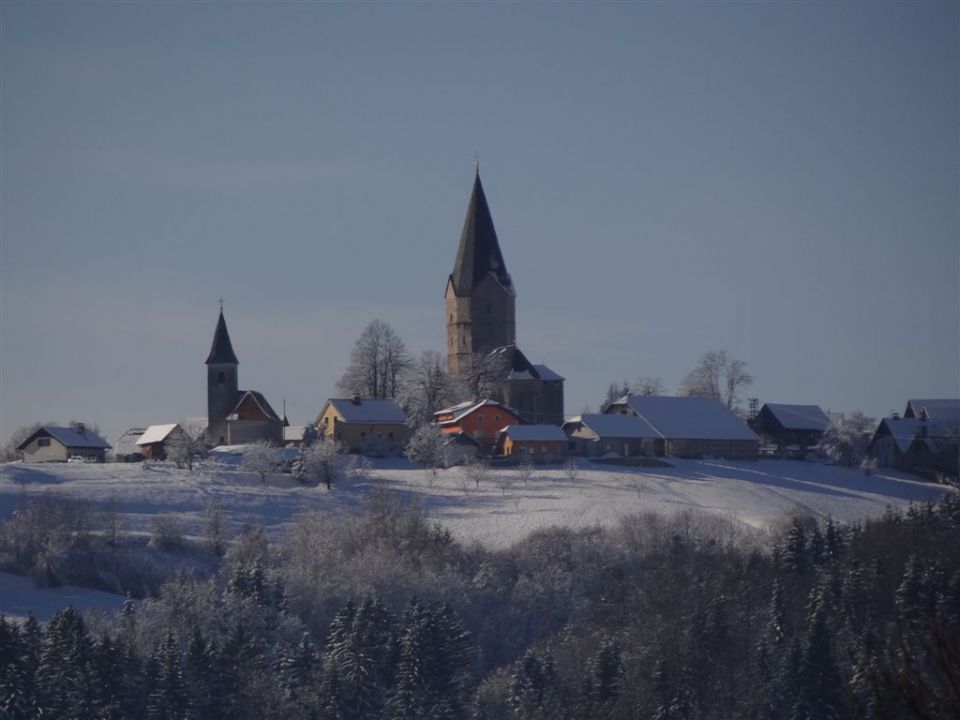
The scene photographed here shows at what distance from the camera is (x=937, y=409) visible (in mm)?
86562

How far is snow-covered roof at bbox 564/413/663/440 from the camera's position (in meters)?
74.9

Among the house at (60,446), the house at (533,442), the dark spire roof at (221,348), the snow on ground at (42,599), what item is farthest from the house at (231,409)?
the snow on ground at (42,599)

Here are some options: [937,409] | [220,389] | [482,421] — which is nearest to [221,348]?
[220,389]

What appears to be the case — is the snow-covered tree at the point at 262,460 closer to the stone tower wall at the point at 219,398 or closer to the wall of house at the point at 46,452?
the stone tower wall at the point at 219,398

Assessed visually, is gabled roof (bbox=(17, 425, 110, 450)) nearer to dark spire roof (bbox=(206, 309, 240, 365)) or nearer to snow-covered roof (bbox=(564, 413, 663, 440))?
dark spire roof (bbox=(206, 309, 240, 365))

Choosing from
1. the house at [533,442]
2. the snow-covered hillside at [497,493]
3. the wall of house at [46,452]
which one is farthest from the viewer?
the wall of house at [46,452]

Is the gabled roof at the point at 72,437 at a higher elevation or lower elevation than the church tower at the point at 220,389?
lower

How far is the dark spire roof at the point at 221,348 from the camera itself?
78000 millimetres

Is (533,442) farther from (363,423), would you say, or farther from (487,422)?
(363,423)

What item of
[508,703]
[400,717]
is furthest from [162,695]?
[508,703]

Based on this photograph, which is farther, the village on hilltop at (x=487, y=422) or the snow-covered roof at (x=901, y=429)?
the snow-covered roof at (x=901, y=429)

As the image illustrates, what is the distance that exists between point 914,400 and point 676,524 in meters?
37.6

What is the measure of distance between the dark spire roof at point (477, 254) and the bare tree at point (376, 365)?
16.2 ft

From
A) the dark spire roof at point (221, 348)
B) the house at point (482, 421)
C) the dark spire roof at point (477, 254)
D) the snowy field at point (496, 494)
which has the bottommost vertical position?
the snowy field at point (496, 494)
